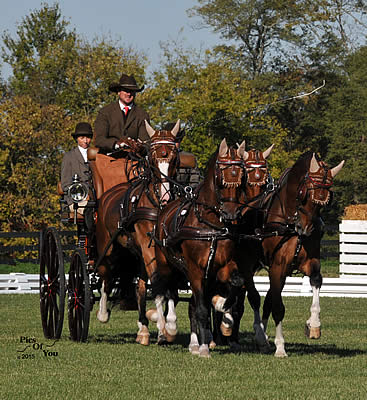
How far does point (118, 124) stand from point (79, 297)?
244 cm

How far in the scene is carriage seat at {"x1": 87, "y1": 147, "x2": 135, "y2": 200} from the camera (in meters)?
13.0

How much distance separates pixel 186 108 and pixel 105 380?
34333 millimetres

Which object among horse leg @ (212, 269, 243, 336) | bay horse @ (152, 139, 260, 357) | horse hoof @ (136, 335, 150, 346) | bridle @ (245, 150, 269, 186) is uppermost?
bridle @ (245, 150, 269, 186)

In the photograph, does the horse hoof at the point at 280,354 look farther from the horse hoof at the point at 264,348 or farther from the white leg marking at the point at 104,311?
the white leg marking at the point at 104,311

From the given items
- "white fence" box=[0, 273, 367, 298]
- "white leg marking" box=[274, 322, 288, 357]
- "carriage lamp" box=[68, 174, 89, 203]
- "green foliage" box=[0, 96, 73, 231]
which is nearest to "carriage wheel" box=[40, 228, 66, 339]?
"carriage lamp" box=[68, 174, 89, 203]

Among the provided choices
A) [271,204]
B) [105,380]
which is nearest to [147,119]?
[271,204]

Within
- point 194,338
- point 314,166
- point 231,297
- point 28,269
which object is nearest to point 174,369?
point 231,297

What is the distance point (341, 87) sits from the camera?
160ft

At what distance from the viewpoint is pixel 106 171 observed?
13023 mm

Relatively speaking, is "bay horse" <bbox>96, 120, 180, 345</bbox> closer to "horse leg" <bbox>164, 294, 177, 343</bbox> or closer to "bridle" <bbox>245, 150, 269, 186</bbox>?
"horse leg" <bbox>164, 294, 177, 343</bbox>

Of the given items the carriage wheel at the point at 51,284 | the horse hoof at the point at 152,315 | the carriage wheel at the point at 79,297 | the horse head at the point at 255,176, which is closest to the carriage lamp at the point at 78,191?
the carriage wheel at the point at 51,284

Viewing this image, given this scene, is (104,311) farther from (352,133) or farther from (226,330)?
(352,133)

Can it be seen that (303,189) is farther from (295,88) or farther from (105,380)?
(295,88)

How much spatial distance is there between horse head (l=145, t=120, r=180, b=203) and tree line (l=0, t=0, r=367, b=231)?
23.5m
